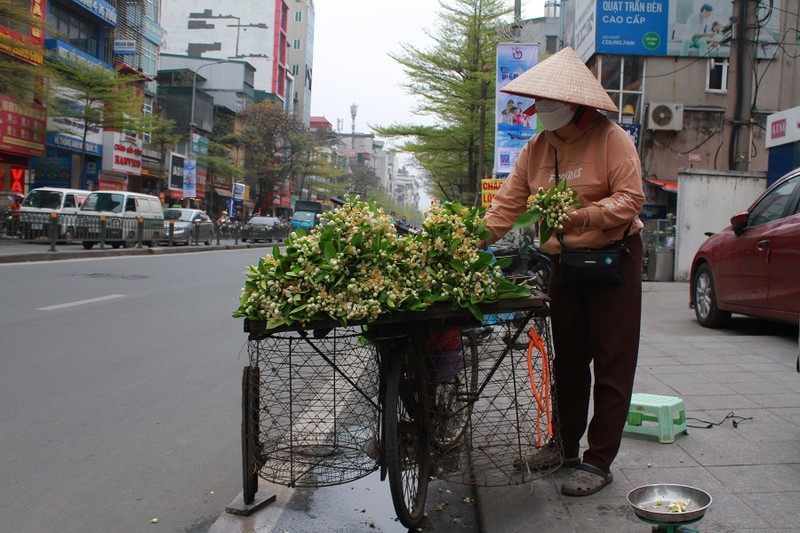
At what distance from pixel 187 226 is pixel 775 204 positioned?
23735 millimetres

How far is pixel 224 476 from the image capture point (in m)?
4.11

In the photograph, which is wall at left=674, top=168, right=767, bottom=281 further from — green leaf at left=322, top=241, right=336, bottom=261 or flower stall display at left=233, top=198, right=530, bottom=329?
green leaf at left=322, top=241, right=336, bottom=261

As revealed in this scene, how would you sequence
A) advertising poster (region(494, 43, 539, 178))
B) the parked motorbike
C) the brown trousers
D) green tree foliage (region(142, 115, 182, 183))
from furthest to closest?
green tree foliage (region(142, 115, 182, 183)) → advertising poster (region(494, 43, 539, 178)) → the parked motorbike → the brown trousers

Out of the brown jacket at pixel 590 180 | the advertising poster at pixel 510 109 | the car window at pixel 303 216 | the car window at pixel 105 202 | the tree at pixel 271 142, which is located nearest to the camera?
the brown jacket at pixel 590 180

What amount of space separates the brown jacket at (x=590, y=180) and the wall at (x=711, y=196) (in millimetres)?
12222

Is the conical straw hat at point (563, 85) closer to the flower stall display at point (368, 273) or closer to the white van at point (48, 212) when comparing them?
the flower stall display at point (368, 273)

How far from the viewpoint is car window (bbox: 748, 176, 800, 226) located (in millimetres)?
6961

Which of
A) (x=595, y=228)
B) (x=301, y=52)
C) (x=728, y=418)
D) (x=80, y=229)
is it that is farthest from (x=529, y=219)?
(x=301, y=52)

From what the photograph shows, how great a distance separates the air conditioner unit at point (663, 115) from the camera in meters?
23.8

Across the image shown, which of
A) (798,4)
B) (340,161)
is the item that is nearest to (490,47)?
(798,4)

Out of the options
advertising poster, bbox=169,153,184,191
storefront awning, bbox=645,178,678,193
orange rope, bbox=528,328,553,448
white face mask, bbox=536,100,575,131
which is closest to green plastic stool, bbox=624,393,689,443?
orange rope, bbox=528,328,553,448

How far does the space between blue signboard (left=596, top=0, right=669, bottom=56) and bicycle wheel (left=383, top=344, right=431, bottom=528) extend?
21.5m

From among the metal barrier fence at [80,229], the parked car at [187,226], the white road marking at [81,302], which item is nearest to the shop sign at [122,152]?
the parked car at [187,226]

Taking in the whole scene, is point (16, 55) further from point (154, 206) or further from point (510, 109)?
point (510, 109)
